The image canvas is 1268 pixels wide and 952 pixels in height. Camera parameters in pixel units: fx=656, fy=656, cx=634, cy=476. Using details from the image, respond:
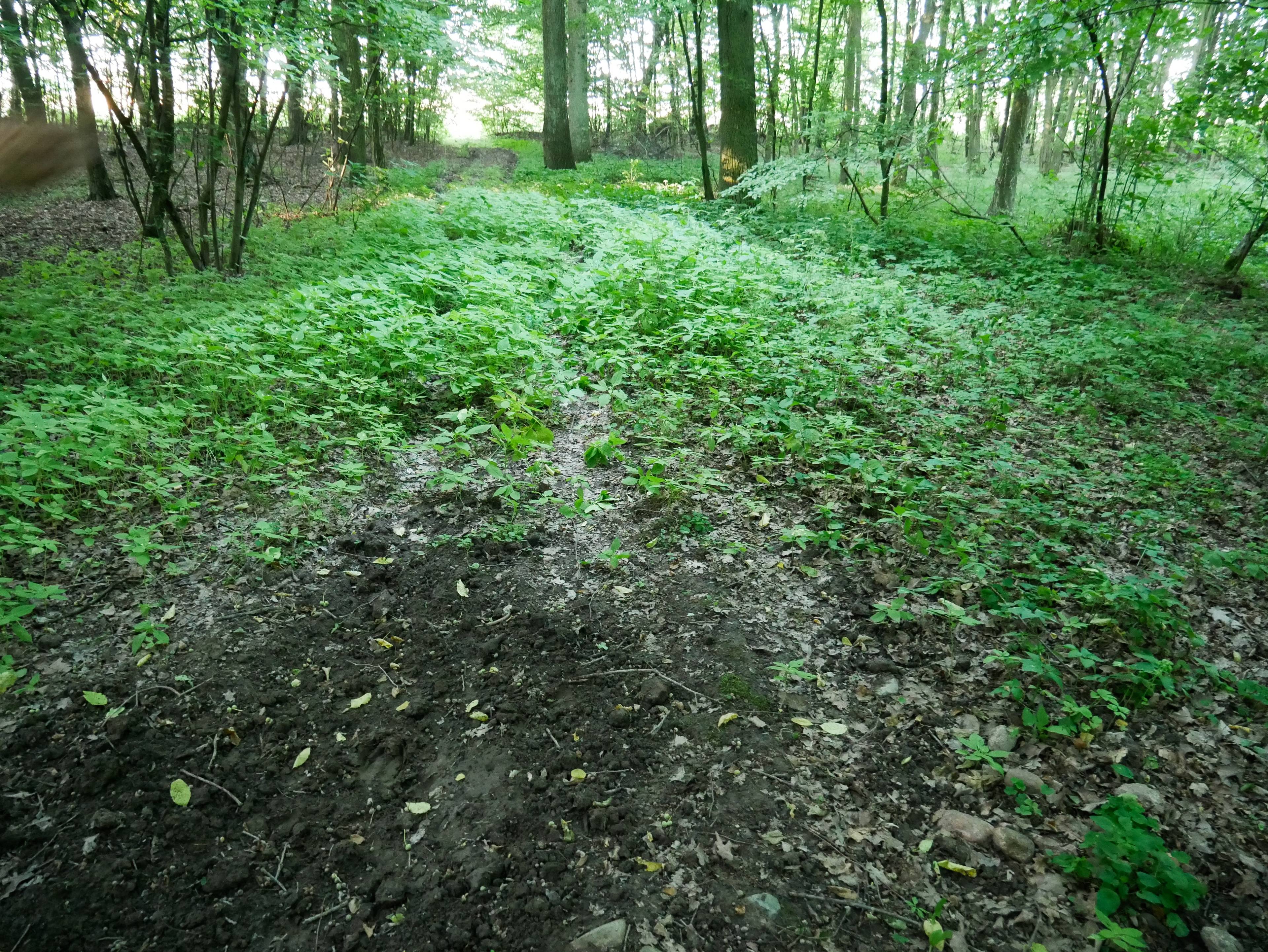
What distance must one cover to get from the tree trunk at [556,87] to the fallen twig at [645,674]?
720 inches

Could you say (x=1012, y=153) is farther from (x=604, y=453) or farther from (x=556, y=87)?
(x=556, y=87)

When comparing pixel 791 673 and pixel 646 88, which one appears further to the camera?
pixel 646 88

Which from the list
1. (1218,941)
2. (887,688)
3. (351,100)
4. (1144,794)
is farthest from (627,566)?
(351,100)

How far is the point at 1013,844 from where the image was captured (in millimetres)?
2186

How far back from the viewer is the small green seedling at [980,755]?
2459 millimetres

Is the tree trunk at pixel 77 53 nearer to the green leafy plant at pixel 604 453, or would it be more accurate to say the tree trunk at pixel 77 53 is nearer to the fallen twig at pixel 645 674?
the green leafy plant at pixel 604 453

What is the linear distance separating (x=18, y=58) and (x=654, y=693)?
420 inches

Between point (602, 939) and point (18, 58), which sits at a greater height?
point (18, 58)

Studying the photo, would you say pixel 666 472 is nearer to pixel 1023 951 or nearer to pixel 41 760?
pixel 1023 951

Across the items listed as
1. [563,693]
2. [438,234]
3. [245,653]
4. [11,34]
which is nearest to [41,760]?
[245,653]

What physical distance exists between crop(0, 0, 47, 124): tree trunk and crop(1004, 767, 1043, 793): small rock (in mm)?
6727

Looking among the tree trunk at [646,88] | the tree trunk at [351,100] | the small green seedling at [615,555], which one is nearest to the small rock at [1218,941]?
the small green seedling at [615,555]

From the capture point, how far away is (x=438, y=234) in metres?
9.23

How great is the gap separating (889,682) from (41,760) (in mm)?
3292
